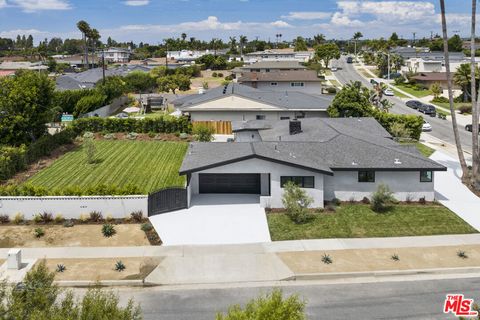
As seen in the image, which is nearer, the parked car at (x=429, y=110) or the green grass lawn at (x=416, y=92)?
the parked car at (x=429, y=110)

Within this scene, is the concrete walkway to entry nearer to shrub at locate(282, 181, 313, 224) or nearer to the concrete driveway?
shrub at locate(282, 181, 313, 224)

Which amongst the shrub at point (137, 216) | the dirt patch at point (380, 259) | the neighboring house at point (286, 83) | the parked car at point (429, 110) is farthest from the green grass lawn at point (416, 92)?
the shrub at point (137, 216)

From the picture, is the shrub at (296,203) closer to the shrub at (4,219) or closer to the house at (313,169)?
the house at (313,169)

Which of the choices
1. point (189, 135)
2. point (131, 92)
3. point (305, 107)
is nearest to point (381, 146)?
point (305, 107)

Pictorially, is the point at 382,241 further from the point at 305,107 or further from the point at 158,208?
the point at 305,107

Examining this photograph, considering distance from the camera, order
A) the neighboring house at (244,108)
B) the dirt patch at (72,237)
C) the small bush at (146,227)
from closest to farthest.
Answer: the dirt patch at (72,237)
the small bush at (146,227)
the neighboring house at (244,108)
